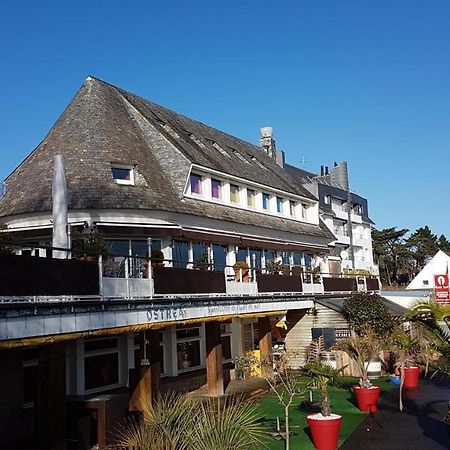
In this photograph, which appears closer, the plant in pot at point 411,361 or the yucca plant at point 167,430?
the yucca plant at point 167,430

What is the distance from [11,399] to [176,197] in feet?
34.4

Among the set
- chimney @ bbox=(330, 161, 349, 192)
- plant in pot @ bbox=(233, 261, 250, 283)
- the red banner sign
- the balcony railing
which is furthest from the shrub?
chimney @ bbox=(330, 161, 349, 192)

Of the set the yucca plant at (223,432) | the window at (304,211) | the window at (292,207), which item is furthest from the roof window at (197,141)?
the yucca plant at (223,432)

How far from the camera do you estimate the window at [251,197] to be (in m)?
29.4

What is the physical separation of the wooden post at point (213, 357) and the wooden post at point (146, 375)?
3.82 meters

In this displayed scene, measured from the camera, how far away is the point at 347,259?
56.5 m

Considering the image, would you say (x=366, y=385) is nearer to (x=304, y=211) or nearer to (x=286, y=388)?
(x=286, y=388)

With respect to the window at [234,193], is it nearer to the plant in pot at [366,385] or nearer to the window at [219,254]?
the window at [219,254]

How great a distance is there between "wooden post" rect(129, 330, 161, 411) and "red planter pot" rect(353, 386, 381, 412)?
19.4 feet

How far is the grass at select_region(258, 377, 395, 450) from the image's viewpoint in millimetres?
13914

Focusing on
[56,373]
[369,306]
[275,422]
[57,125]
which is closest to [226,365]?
[369,306]

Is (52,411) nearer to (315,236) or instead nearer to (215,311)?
(215,311)

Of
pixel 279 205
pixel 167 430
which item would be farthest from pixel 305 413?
pixel 279 205

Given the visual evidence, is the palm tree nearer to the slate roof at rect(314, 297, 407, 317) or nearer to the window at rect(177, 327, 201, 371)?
the window at rect(177, 327, 201, 371)
